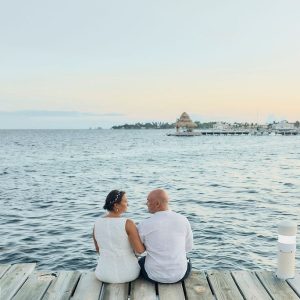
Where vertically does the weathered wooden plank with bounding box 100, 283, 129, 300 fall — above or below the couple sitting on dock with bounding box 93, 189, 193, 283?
below

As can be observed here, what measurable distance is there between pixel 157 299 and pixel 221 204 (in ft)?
58.7

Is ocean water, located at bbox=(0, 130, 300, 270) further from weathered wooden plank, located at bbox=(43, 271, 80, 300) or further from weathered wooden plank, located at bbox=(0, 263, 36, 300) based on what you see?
weathered wooden plank, located at bbox=(43, 271, 80, 300)

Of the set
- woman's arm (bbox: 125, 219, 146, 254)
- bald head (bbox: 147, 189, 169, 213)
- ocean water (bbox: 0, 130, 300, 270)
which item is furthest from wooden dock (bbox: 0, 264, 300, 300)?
ocean water (bbox: 0, 130, 300, 270)

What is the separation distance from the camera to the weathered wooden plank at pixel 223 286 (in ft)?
20.0

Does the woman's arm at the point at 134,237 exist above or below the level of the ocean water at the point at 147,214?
above

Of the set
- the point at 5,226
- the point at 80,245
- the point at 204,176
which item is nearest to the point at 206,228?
the point at 80,245

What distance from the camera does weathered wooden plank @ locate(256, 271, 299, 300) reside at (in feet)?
20.1

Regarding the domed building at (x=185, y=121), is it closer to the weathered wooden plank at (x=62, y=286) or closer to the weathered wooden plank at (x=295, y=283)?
the weathered wooden plank at (x=295, y=283)

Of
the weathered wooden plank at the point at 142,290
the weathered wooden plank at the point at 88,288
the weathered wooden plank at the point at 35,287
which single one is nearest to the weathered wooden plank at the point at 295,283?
the weathered wooden plank at the point at 142,290

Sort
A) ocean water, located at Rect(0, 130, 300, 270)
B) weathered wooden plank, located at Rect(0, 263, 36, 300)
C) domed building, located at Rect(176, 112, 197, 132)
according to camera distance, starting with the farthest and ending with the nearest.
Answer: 1. domed building, located at Rect(176, 112, 197, 132)
2. ocean water, located at Rect(0, 130, 300, 270)
3. weathered wooden plank, located at Rect(0, 263, 36, 300)

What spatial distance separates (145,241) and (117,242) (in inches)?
16.7

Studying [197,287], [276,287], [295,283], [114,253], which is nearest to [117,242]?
[114,253]

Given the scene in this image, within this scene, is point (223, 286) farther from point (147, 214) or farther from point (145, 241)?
point (147, 214)

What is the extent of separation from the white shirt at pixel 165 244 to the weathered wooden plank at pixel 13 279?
1.95m
